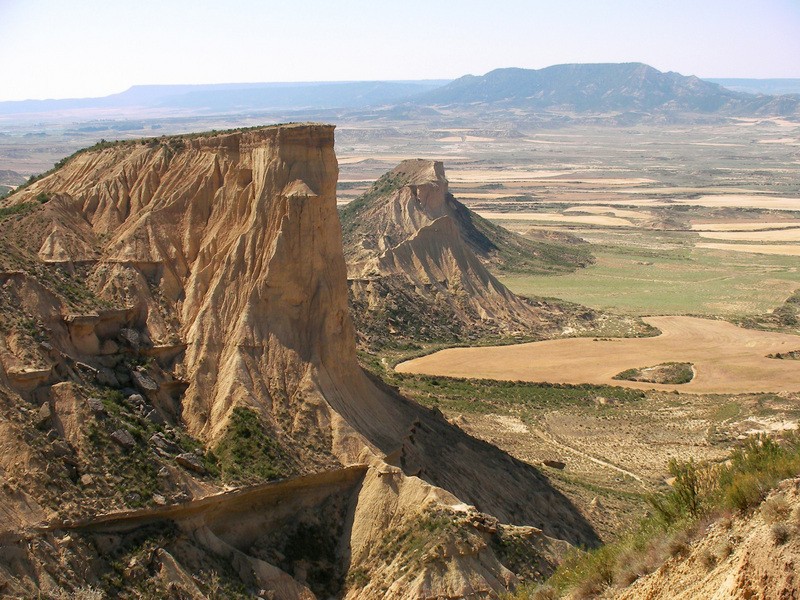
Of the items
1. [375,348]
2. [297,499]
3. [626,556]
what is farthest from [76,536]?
[375,348]

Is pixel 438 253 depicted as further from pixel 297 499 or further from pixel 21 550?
pixel 21 550

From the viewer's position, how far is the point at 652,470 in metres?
41.9

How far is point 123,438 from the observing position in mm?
25891

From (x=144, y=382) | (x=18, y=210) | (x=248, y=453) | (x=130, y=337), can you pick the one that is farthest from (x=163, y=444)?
(x=18, y=210)

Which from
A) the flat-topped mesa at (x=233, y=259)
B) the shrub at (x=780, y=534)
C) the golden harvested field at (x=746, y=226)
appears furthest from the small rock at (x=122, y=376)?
the golden harvested field at (x=746, y=226)

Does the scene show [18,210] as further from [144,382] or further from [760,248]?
[760,248]

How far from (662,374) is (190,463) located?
40738 mm

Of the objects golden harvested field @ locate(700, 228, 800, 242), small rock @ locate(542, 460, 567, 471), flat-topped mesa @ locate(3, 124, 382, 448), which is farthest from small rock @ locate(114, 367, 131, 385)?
golden harvested field @ locate(700, 228, 800, 242)

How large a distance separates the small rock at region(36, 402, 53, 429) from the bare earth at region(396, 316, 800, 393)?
118ft

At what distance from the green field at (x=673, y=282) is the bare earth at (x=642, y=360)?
503 inches

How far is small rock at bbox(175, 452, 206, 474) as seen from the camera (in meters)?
26.7

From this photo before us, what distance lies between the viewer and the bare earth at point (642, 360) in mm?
58906

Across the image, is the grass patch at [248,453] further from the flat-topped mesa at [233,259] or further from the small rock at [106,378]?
the small rock at [106,378]

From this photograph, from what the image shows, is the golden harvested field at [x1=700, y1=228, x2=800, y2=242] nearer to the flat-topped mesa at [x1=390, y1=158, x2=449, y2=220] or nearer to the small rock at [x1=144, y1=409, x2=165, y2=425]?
the flat-topped mesa at [x1=390, y1=158, x2=449, y2=220]
